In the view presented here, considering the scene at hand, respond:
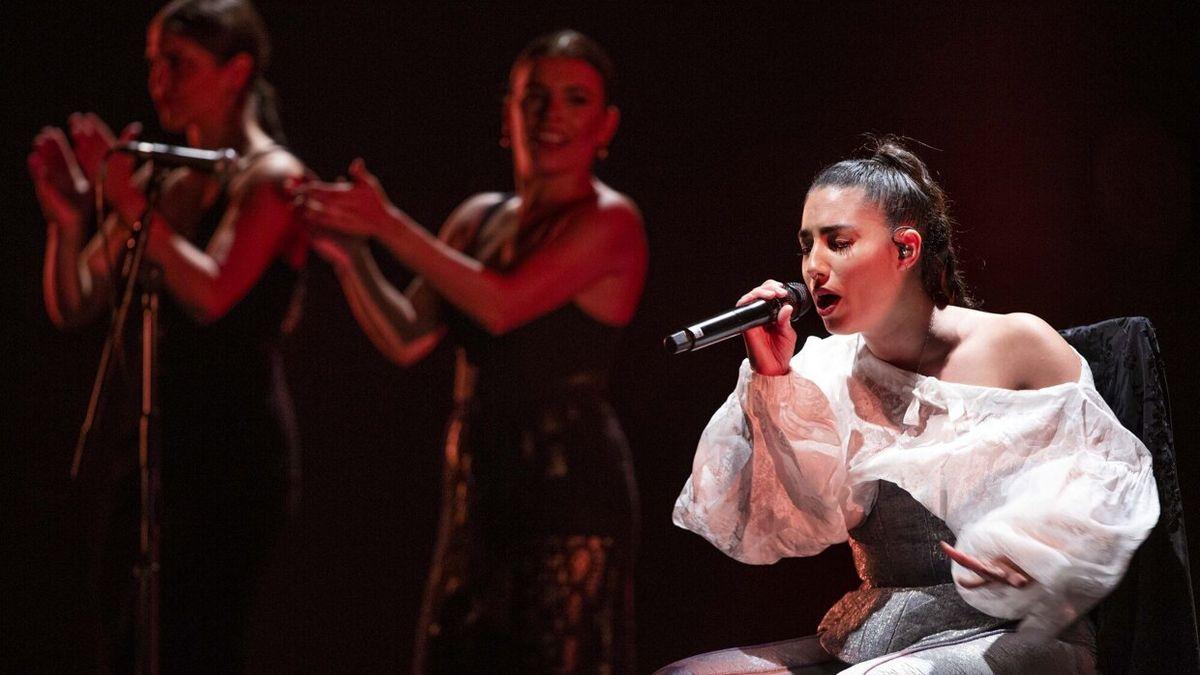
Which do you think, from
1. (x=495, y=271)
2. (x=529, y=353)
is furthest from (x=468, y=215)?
(x=529, y=353)

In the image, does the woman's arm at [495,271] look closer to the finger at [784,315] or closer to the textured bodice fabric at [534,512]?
the textured bodice fabric at [534,512]

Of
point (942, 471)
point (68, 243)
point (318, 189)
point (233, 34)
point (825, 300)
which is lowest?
point (942, 471)

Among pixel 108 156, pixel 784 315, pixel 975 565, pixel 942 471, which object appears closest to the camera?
pixel 975 565

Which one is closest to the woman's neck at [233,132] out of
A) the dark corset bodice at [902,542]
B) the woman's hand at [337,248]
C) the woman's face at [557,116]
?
the woman's hand at [337,248]

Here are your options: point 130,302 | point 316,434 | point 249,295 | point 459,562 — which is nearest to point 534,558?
Answer: point 459,562

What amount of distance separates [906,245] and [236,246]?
5.31 ft

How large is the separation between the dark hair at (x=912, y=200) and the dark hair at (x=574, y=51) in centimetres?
93

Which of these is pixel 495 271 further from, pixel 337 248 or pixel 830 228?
pixel 830 228

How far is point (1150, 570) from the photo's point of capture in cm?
183

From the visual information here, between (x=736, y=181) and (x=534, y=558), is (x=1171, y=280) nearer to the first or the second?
(x=736, y=181)

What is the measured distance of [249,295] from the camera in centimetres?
275

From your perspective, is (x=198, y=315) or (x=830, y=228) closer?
(x=830, y=228)

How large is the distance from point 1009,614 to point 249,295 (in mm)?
1885

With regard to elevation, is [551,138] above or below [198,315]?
above
